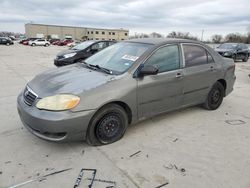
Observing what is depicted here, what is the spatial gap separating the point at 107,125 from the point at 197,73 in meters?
2.08

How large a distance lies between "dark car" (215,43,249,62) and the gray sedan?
13.1 metres

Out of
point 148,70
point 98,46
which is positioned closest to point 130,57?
point 148,70

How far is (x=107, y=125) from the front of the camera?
11.1 ft

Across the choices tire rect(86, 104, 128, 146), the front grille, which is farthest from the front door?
the front grille

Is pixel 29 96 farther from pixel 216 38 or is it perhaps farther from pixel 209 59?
pixel 216 38

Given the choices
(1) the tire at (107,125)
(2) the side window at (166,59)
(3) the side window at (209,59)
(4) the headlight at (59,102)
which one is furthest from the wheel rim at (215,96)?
(4) the headlight at (59,102)

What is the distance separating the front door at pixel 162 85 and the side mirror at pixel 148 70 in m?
0.10

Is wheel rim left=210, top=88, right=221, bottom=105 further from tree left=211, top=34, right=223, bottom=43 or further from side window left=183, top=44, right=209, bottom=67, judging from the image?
tree left=211, top=34, right=223, bottom=43

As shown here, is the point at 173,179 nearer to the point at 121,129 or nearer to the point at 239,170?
the point at 239,170

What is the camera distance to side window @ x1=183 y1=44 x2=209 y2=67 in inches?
170

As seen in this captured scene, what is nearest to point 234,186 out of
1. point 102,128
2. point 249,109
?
point 102,128

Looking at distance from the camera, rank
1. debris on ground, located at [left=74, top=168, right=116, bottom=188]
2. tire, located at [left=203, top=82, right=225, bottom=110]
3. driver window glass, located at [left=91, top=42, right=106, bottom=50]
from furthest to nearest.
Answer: driver window glass, located at [left=91, top=42, right=106, bottom=50]
tire, located at [left=203, top=82, right=225, bottom=110]
debris on ground, located at [left=74, top=168, right=116, bottom=188]

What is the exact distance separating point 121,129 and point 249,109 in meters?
3.37

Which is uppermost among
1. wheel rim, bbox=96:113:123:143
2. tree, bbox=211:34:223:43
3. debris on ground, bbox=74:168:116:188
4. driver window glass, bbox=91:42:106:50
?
tree, bbox=211:34:223:43
